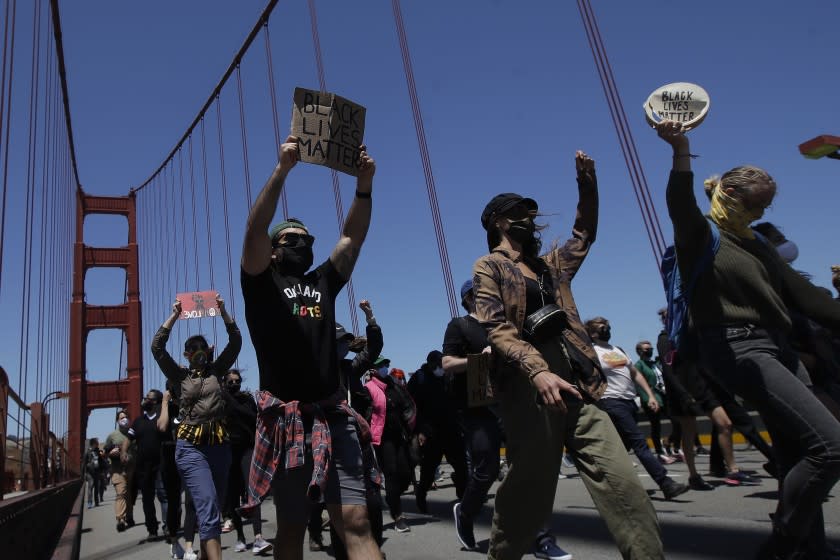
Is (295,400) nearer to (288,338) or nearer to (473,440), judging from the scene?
(288,338)

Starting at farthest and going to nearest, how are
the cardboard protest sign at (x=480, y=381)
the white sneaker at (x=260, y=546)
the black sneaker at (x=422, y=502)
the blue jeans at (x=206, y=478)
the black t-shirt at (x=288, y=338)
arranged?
1. the black sneaker at (x=422, y=502)
2. the white sneaker at (x=260, y=546)
3. the blue jeans at (x=206, y=478)
4. the cardboard protest sign at (x=480, y=381)
5. the black t-shirt at (x=288, y=338)

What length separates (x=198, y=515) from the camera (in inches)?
165

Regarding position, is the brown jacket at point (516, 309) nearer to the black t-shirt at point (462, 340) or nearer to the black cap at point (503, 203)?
the black cap at point (503, 203)

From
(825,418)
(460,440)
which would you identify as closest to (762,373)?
(825,418)

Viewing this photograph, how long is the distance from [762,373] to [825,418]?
0.80 feet

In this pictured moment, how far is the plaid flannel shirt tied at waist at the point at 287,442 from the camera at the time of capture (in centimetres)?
249

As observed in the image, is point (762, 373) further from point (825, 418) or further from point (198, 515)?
point (198, 515)

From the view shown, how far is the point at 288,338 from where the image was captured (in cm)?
259

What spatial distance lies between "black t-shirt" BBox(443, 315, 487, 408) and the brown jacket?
4.86ft

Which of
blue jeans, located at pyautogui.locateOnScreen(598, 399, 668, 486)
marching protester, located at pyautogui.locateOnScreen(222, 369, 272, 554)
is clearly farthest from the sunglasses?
blue jeans, located at pyautogui.locateOnScreen(598, 399, 668, 486)

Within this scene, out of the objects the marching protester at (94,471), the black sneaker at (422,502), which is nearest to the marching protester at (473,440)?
the black sneaker at (422,502)

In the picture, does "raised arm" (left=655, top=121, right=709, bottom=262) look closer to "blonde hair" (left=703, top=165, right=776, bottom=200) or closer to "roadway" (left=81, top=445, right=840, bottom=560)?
"blonde hair" (left=703, top=165, right=776, bottom=200)

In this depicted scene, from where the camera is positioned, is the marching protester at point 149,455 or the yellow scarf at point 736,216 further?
the marching protester at point 149,455

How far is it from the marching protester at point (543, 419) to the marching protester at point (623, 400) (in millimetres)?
2882
